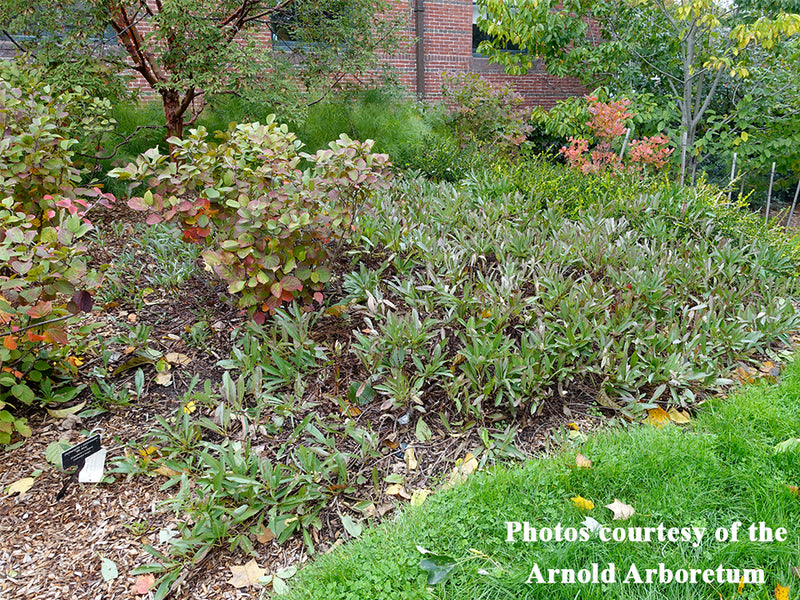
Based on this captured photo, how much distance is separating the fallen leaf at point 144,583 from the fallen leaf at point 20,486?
709 mm

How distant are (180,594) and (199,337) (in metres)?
1.42

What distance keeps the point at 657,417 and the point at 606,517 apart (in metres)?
0.85

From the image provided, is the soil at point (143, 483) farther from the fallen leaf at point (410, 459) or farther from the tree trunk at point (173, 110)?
the tree trunk at point (173, 110)

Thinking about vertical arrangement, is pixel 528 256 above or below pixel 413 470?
above

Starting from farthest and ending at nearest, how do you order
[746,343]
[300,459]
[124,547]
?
[746,343], [300,459], [124,547]

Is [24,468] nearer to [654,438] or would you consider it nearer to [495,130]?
[654,438]

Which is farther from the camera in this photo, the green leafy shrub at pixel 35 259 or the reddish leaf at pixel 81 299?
the reddish leaf at pixel 81 299

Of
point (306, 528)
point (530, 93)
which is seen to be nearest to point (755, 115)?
point (530, 93)

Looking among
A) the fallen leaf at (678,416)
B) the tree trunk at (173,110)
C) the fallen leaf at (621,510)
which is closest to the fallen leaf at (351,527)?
the fallen leaf at (621,510)

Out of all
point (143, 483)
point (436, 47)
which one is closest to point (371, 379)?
point (143, 483)

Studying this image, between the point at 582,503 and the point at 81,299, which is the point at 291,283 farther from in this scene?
the point at 582,503

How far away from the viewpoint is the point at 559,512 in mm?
1991

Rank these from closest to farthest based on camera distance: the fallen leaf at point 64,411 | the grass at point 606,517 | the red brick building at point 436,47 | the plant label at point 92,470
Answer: the grass at point 606,517 < the plant label at point 92,470 < the fallen leaf at point 64,411 < the red brick building at point 436,47

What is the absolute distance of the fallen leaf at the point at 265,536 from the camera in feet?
6.77
